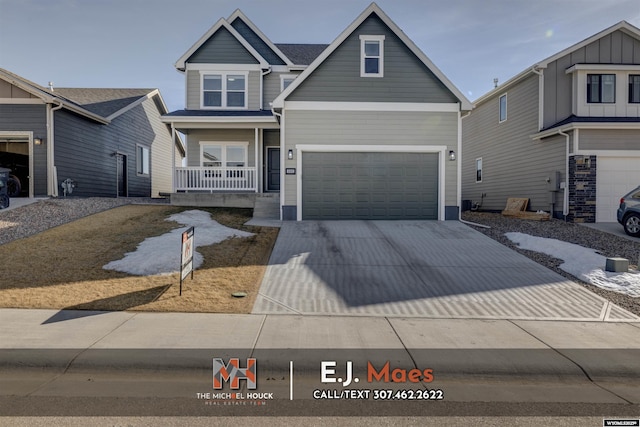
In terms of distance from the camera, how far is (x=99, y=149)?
18.7 meters

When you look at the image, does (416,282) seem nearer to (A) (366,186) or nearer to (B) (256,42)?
(A) (366,186)

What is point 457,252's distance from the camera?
9.41m

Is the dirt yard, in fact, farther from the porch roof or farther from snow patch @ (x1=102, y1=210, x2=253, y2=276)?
the porch roof

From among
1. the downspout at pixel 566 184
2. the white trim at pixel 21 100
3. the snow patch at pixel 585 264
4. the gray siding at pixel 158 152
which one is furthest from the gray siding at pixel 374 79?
the gray siding at pixel 158 152

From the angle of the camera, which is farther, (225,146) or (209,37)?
(225,146)

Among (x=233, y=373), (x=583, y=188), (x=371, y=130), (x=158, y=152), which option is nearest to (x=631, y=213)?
(x=583, y=188)

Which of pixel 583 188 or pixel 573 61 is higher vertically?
pixel 573 61

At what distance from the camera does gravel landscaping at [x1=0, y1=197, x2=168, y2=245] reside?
10.3 m

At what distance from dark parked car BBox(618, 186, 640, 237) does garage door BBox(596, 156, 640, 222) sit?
2571 millimetres

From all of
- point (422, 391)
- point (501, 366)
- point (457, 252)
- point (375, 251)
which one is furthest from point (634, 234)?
point (422, 391)

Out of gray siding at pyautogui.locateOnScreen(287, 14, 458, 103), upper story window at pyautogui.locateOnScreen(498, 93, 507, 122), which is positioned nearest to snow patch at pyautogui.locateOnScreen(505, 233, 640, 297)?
gray siding at pyautogui.locateOnScreen(287, 14, 458, 103)

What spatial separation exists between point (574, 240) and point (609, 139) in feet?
20.0

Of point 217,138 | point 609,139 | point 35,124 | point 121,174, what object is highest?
point 35,124

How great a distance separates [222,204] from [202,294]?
950 cm
